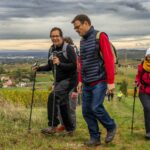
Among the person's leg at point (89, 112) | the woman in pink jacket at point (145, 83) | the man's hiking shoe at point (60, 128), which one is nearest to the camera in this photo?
the person's leg at point (89, 112)

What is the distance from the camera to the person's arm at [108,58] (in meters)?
7.24

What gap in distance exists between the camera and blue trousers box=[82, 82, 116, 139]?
294 inches

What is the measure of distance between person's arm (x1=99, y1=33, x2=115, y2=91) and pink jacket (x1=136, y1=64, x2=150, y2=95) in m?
1.69

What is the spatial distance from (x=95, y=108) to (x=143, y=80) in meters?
1.78

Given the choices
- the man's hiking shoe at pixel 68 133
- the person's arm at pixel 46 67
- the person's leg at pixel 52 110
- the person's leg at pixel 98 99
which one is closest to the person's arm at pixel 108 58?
the person's leg at pixel 98 99

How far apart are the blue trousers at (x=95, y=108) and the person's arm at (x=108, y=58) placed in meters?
0.28

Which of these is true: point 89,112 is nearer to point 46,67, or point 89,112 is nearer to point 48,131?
point 48,131

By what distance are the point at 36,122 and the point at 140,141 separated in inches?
98.9

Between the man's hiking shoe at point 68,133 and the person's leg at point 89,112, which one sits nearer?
the person's leg at point 89,112

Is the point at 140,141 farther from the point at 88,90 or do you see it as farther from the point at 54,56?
the point at 54,56

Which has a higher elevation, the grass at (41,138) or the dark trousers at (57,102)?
the dark trousers at (57,102)

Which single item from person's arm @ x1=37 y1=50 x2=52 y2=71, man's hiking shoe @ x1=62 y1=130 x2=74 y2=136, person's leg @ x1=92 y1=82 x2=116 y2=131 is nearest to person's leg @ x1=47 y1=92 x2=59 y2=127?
man's hiking shoe @ x1=62 y1=130 x2=74 y2=136

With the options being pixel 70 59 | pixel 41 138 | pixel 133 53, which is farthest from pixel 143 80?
pixel 133 53

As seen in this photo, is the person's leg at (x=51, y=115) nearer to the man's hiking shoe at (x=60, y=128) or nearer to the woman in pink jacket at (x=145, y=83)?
the man's hiking shoe at (x=60, y=128)
